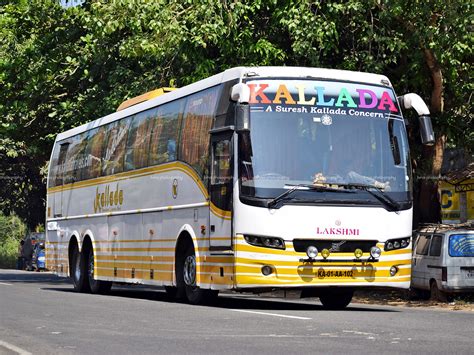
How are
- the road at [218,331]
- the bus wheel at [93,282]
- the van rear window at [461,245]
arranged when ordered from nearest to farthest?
the road at [218,331]
the van rear window at [461,245]
the bus wheel at [93,282]

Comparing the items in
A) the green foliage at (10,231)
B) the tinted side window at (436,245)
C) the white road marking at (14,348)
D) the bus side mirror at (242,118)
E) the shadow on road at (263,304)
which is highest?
the green foliage at (10,231)

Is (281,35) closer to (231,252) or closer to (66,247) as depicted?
(66,247)

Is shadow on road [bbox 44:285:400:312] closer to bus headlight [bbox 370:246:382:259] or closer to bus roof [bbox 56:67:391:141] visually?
bus headlight [bbox 370:246:382:259]

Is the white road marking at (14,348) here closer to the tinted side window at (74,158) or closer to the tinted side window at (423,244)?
the tinted side window at (423,244)

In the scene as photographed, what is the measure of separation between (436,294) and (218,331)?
11.5 metres

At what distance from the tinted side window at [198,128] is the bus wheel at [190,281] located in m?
1.49

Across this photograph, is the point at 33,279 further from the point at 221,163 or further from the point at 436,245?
the point at 221,163

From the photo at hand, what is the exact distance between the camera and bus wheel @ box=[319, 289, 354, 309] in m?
19.3

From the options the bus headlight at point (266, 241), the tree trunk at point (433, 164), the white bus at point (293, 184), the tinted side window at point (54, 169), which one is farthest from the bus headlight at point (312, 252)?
the tinted side window at point (54, 169)

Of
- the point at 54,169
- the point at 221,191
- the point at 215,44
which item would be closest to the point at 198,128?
the point at 221,191

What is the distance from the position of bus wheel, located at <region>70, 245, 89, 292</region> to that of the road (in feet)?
25.3

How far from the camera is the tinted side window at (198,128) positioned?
61.8 ft

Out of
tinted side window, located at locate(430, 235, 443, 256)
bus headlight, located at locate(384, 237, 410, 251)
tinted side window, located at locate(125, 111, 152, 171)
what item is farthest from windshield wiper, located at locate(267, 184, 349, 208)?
tinted side window, located at locate(430, 235, 443, 256)

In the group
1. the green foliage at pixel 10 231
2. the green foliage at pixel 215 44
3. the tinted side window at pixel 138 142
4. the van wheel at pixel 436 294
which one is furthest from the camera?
the green foliage at pixel 10 231
